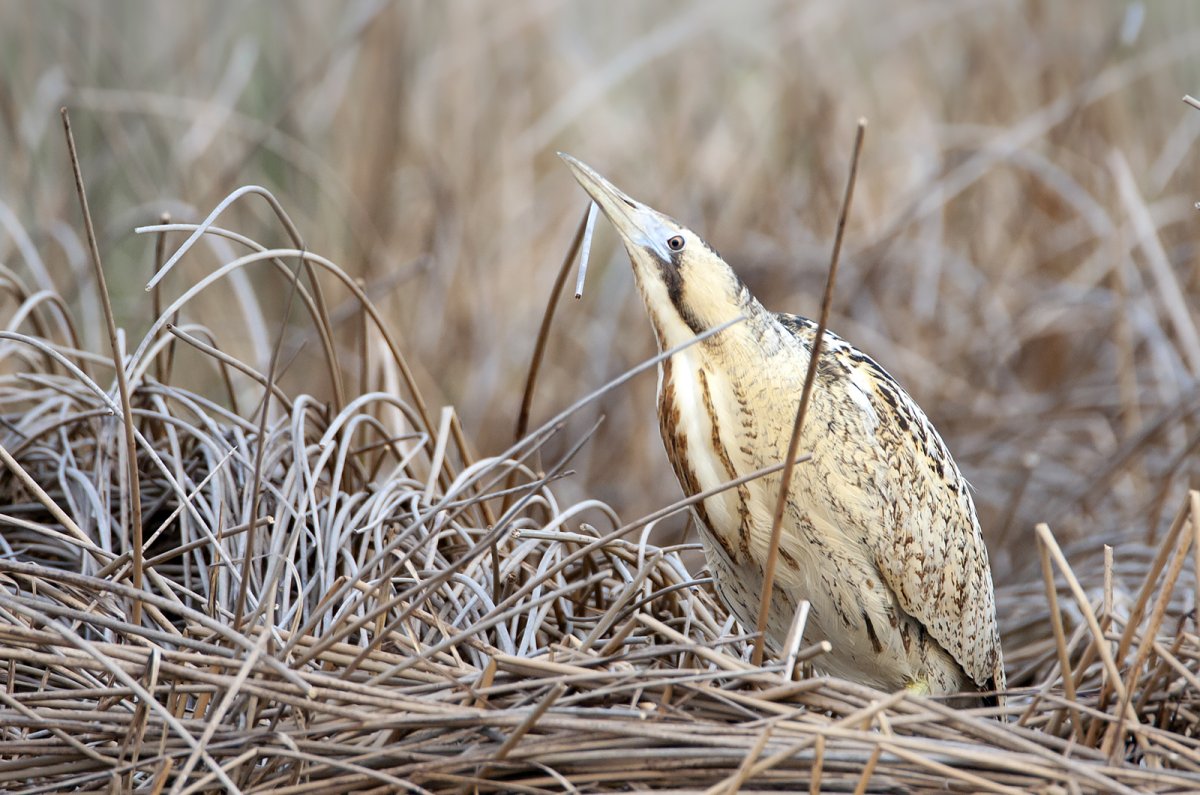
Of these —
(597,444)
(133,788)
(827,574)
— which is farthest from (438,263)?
(133,788)

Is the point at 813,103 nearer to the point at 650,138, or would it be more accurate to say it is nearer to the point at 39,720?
the point at 650,138

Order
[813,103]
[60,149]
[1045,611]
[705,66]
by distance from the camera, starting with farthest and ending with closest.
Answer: [705,66]
[813,103]
[60,149]
[1045,611]

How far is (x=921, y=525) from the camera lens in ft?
4.97

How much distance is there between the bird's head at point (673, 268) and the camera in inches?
55.1

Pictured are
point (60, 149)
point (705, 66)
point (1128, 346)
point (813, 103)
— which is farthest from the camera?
point (705, 66)

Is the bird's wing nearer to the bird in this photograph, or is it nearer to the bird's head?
the bird

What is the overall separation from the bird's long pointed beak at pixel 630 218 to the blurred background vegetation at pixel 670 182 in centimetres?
131

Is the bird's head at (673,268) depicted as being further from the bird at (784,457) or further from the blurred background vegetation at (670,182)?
the blurred background vegetation at (670,182)

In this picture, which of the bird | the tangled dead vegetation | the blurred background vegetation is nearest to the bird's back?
the bird

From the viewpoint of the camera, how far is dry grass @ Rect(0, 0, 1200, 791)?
1104 millimetres

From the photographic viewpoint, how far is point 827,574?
144 centimetres

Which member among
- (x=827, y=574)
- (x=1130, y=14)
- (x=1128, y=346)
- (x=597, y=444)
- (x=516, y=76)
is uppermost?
(x=1130, y=14)

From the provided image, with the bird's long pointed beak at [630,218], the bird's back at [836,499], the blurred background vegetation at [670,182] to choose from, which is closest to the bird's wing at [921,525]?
the bird's back at [836,499]

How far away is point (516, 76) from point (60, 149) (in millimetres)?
1306
